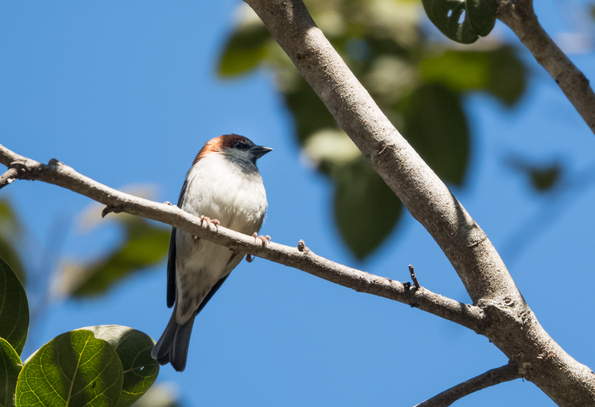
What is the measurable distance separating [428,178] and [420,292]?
1.50 ft

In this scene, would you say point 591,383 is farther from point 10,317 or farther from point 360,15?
point 360,15

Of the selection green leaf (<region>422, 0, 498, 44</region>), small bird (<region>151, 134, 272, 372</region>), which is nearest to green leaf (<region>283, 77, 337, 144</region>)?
small bird (<region>151, 134, 272, 372</region>)

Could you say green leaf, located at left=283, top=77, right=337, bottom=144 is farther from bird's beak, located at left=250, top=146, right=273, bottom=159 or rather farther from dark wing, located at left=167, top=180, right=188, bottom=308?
dark wing, located at left=167, top=180, right=188, bottom=308

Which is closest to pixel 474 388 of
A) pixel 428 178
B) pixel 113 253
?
pixel 428 178

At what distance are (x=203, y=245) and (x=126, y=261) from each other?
58 centimetres

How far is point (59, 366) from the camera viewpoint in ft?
5.56

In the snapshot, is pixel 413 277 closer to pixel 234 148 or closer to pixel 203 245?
pixel 203 245

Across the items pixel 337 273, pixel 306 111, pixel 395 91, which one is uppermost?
pixel 395 91

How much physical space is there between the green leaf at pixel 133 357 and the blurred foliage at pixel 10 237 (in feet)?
5.17

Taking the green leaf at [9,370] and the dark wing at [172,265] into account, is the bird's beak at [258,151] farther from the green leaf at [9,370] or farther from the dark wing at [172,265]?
the green leaf at [9,370]

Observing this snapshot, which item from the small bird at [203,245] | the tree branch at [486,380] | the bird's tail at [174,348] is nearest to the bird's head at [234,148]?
the small bird at [203,245]

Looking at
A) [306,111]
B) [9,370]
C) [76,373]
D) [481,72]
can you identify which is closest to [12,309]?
[9,370]

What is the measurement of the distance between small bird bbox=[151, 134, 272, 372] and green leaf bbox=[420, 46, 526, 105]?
5.57ft

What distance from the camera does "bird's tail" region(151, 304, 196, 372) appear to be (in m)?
3.82
